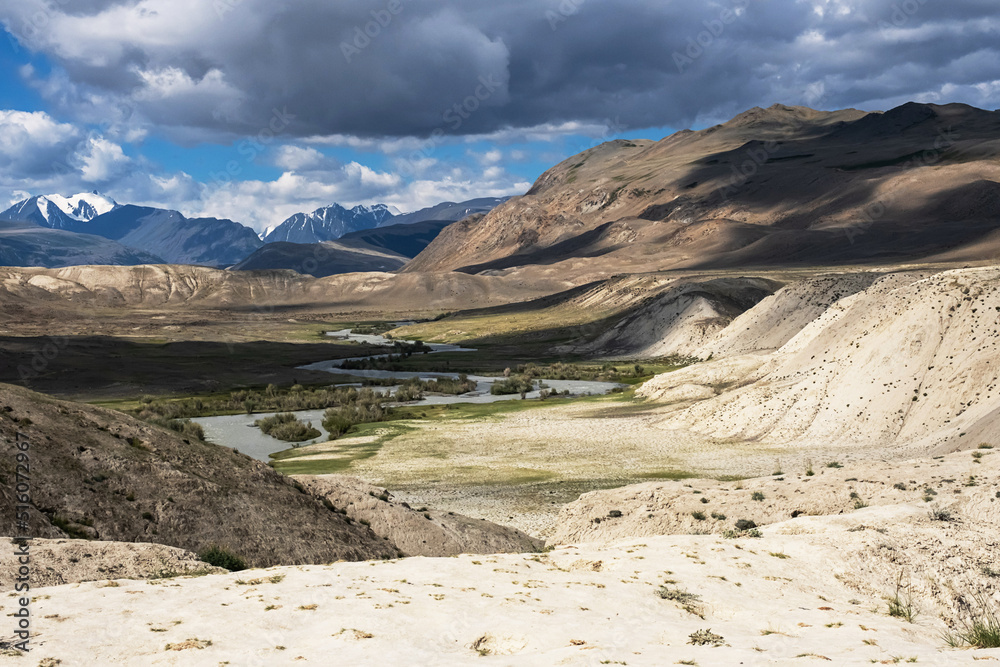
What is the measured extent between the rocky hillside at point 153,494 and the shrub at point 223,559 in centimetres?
60

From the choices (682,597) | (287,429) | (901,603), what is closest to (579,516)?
(682,597)

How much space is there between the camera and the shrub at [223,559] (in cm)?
1764

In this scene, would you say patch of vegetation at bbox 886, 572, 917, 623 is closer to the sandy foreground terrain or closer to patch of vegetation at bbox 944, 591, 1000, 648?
the sandy foreground terrain

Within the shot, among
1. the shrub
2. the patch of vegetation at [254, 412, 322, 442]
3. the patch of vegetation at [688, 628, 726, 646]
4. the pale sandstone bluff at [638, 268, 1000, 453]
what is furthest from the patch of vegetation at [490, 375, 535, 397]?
the patch of vegetation at [688, 628, 726, 646]

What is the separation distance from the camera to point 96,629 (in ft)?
38.2

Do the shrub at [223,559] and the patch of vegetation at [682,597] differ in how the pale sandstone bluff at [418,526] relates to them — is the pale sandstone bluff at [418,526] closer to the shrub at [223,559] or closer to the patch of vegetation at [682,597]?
the shrub at [223,559]

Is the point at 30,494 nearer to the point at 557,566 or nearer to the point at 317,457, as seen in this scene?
the point at 557,566

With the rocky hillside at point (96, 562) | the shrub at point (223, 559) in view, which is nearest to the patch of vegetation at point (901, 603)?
the rocky hillside at point (96, 562)

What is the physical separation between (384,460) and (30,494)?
23865 mm

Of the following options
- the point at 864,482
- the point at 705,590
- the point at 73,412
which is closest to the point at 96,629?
the point at 705,590

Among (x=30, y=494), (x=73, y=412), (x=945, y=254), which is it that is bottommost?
(x=30, y=494)

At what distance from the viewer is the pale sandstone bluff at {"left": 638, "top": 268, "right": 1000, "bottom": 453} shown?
3550cm

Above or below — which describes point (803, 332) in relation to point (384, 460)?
above

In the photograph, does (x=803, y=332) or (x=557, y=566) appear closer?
(x=557, y=566)
